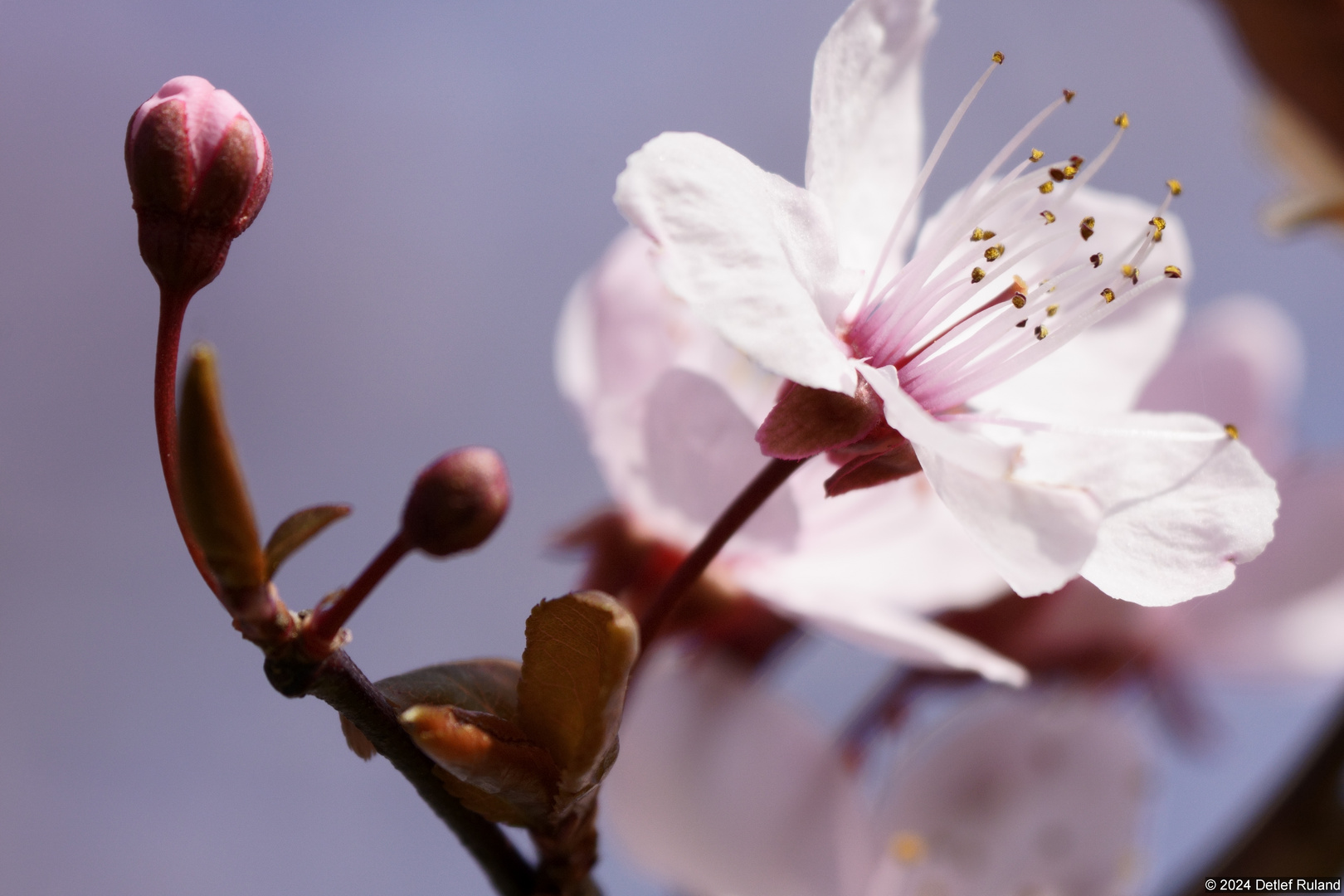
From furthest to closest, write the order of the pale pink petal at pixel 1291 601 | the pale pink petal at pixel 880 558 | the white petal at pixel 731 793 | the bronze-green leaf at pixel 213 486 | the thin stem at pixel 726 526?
the pale pink petal at pixel 1291 601 → the white petal at pixel 731 793 → the pale pink petal at pixel 880 558 → the thin stem at pixel 726 526 → the bronze-green leaf at pixel 213 486

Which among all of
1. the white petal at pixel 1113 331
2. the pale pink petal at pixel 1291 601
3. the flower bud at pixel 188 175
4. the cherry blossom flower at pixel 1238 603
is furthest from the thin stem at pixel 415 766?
the pale pink petal at pixel 1291 601

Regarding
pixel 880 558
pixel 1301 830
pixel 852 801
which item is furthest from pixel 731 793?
pixel 1301 830

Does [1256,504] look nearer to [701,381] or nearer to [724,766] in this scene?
[701,381]

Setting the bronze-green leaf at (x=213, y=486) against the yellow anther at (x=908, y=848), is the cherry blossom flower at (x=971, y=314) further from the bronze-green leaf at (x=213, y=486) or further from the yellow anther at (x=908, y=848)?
the yellow anther at (x=908, y=848)

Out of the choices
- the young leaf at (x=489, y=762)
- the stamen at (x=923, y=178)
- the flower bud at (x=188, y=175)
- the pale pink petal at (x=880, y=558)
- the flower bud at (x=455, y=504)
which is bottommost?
the pale pink petal at (x=880, y=558)

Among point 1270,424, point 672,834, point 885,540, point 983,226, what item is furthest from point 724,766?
point 1270,424

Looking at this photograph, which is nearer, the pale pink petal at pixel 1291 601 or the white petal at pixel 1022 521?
the white petal at pixel 1022 521

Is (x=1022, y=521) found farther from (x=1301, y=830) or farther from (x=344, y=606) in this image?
(x=1301, y=830)
